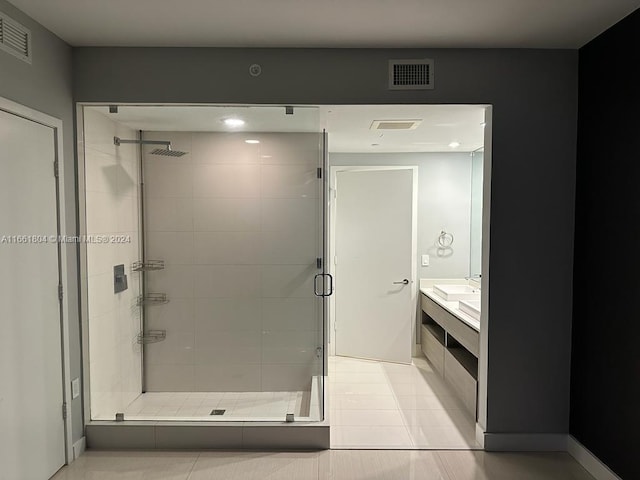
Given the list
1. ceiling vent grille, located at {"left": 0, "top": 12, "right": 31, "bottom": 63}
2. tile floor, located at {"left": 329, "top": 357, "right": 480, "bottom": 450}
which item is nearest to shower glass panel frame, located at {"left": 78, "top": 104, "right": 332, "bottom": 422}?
tile floor, located at {"left": 329, "top": 357, "right": 480, "bottom": 450}

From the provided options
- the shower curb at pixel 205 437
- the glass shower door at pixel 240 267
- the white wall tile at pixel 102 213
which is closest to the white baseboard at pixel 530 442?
the shower curb at pixel 205 437

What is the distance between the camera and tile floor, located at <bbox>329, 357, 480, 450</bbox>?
3.12 meters

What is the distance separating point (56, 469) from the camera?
2.69 metres

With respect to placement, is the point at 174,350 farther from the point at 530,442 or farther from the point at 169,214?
the point at 530,442

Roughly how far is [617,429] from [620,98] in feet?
5.98

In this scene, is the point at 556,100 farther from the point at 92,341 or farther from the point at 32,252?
the point at 92,341

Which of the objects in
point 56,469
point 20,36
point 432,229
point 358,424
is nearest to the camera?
point 20,36

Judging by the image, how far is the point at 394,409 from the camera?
367 centimetres

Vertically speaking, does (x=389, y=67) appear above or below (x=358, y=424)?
above

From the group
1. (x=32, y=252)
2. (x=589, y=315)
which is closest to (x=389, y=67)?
(x=589, y=315)

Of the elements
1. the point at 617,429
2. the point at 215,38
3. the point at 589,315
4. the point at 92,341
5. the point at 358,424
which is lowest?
the point at 358,424

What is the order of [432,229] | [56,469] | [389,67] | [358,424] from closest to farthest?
[56,469]
[389,67]
[358,424]
[432,229]

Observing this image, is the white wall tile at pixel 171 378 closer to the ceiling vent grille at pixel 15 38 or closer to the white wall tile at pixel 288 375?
the white wall tile at pixel 288 375

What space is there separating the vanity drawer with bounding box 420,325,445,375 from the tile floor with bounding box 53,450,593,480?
4.89 feet
